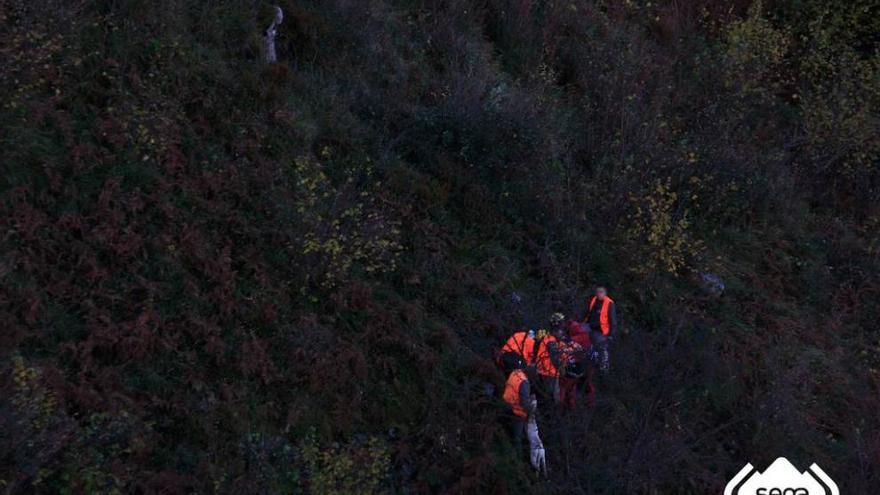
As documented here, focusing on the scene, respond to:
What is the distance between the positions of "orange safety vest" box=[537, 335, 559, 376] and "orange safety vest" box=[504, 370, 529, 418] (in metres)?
0.52

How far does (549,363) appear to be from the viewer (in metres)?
10.5

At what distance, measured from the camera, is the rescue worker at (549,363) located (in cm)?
1042

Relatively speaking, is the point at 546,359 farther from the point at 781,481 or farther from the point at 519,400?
the point at 781,481

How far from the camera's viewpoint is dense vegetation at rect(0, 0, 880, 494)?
8953 millimetres

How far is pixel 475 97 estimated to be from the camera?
13.9 meters

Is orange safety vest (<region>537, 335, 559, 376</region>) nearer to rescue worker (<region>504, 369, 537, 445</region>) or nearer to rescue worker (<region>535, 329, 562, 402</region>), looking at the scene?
rescue worker (<region>535, 329, 562, 402</region>)

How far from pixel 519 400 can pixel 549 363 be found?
843 millimetres

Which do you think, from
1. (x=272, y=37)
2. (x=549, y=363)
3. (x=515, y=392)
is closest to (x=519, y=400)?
(x=515, y=392)

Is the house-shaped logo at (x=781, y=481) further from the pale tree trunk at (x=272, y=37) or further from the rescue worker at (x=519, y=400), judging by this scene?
the pale tree trunk at (x=272, y=37)

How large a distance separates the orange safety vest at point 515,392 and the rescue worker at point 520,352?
1.54ft

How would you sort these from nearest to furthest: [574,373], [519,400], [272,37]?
1. [519,400]
2. [574,373]
3. [272,37]

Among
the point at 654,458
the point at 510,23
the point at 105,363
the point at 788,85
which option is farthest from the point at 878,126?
the point at 105,363

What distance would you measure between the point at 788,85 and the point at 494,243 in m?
11.2

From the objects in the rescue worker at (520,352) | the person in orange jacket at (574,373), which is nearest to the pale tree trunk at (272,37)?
the rescue worker at (520,352)
